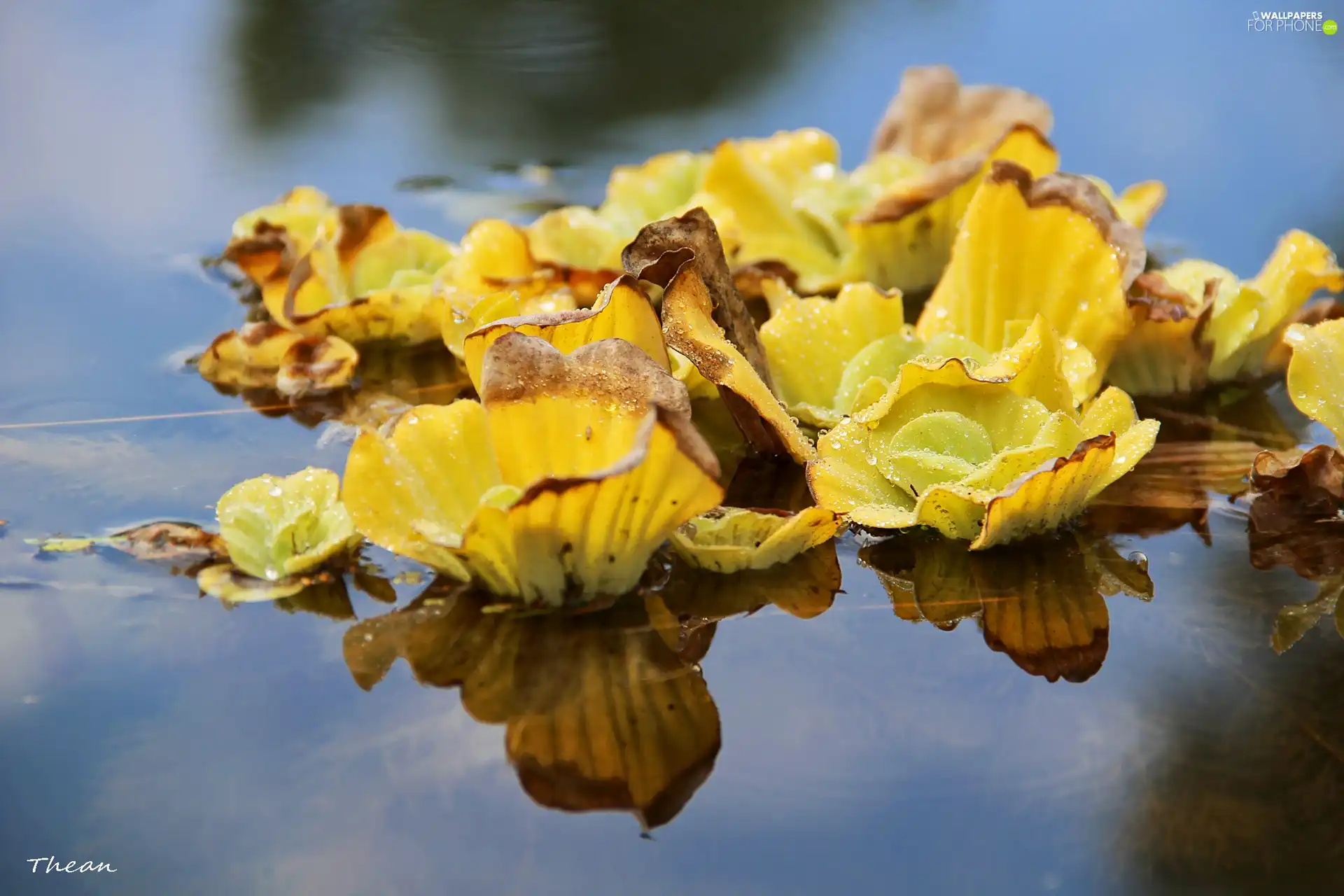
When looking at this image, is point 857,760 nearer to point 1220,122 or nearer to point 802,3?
point 1220,122

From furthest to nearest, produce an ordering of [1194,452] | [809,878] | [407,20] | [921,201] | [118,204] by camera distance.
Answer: [407,20]
[118,204]
[921,201]
[1194,452]
[809,878]

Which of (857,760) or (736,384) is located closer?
(857,760)

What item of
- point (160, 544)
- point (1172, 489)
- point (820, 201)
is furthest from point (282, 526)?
point (820, 201)

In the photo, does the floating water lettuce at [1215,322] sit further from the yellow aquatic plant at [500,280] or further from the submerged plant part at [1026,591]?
the yellow aquatic plant at [500,280]

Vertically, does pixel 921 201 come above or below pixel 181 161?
above

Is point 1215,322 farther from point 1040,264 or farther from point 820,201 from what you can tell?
point 820,201

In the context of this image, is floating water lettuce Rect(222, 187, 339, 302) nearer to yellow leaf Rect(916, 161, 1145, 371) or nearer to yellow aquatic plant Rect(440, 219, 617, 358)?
yellow aquatic plant Rect(440, 219, 617, 358)

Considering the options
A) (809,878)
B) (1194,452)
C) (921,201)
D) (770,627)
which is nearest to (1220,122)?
(921,201)

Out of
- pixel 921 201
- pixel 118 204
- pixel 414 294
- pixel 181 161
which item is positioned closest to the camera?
pixel 414 294
